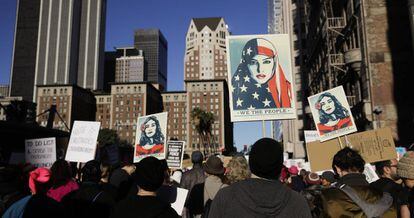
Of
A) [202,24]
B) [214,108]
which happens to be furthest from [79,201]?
[202,24]

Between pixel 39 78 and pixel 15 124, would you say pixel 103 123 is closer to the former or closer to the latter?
pixel 39 78

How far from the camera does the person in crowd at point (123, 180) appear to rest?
19.3ft

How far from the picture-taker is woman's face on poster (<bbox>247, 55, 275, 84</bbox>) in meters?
8.46

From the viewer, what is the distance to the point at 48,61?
186625 mm

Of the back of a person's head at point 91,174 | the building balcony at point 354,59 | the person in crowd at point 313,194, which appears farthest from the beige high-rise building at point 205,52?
the back of a person's head at point 91,174

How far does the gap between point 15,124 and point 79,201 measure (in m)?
15.5

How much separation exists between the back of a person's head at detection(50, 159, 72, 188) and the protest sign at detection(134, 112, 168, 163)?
231 inches

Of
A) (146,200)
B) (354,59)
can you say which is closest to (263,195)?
(146,200)

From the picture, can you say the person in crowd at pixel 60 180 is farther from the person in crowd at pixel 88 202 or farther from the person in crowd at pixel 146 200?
the person in crowd at pixel 146 200

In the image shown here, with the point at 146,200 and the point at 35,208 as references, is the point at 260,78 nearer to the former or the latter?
the point at 146,200

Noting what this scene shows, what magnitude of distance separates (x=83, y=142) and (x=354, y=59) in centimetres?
1887

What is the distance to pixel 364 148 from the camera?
9258mm

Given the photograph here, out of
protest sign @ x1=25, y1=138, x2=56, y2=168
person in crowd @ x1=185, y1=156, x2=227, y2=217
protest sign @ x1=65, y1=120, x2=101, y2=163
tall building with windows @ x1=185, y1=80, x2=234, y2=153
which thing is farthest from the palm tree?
person in crowd @ x1=185, y1=156, x2=227, y2=217

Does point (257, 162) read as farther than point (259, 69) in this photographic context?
No
